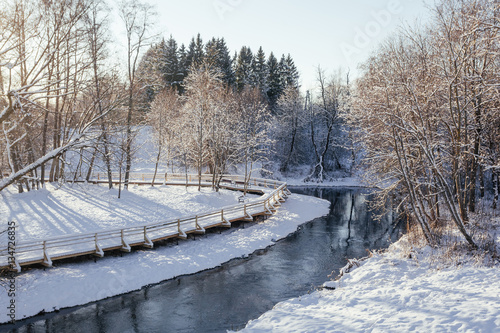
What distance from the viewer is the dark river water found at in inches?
412

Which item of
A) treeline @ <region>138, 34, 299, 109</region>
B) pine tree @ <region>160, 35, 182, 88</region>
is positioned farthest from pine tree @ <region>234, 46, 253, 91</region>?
pine tree @ <region>160, 35, 182, 88</region>

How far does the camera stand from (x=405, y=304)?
321 inches

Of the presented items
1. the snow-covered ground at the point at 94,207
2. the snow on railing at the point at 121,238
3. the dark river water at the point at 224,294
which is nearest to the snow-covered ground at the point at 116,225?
the snow-covered ground at the point at 94,207

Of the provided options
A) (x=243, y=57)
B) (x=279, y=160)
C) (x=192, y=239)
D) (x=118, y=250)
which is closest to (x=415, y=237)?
(x=192, y=239)

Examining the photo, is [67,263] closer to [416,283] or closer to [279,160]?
[416,283]

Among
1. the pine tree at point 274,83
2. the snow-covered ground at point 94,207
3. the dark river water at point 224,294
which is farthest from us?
the pine tree at point 274,83

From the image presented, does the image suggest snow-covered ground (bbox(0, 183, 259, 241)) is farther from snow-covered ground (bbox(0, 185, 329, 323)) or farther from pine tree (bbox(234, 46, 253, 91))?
pine tree (bbox(234, 46, 253, 91))

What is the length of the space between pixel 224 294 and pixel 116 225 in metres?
9.54

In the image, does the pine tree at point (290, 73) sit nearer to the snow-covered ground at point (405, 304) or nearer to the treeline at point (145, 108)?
the treeline at point (145, 108)

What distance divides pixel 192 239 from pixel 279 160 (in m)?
34.2

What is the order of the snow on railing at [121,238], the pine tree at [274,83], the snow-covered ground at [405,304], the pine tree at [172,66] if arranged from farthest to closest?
the pine tree at [274,83] < the pine tree at [172,66] < the snow on railing at [121,238] < the snow-covered ground at [405,304]

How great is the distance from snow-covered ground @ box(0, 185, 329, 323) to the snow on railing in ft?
1.68

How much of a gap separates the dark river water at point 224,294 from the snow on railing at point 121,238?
3.18 meters

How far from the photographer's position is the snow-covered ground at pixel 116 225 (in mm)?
12195
